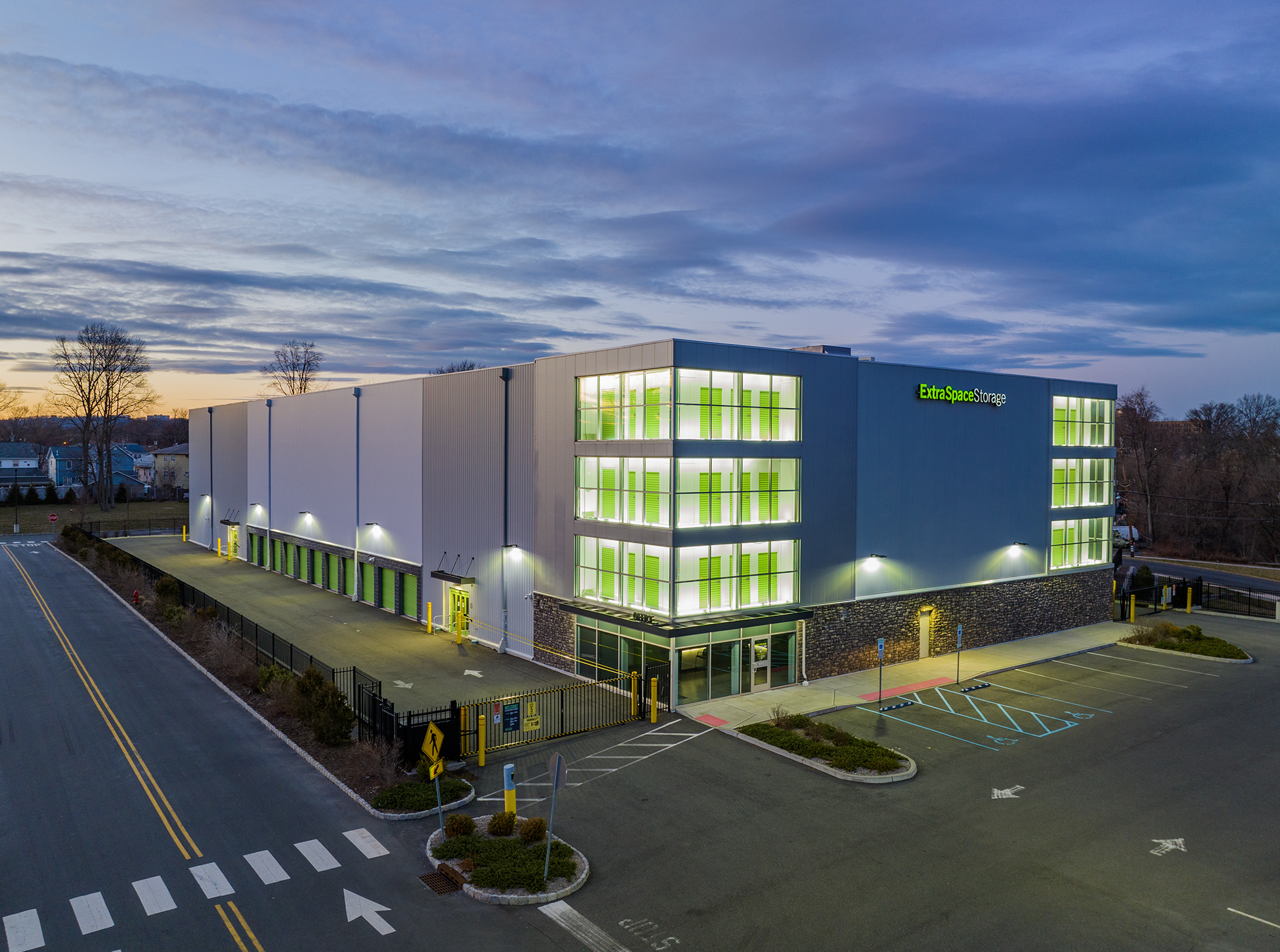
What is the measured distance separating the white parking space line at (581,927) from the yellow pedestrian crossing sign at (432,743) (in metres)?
3.85

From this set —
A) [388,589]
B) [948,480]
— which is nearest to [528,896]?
[948,480]

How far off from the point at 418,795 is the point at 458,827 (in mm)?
2218

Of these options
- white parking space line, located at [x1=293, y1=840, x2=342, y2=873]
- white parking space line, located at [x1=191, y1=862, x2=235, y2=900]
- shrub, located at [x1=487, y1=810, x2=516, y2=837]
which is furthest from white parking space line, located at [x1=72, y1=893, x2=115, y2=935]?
shrub, located at [x1=487, y1=810, x2=516, y2=837]

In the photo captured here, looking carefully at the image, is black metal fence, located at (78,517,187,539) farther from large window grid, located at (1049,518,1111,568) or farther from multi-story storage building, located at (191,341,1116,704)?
large window grid, located at (1049,518,1111,568)

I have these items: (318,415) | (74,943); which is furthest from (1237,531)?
(74,943)

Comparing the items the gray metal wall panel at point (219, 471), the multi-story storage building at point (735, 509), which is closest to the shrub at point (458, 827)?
the multi-story storage building at point (735, 509)

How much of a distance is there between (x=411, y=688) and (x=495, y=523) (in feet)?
A: 26.3

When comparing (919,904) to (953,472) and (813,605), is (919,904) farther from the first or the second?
(953,472)

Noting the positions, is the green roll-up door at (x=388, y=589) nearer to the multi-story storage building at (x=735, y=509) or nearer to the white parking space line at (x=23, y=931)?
the multi-story storage building at (x=735, y=509)

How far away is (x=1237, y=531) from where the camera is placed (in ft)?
259

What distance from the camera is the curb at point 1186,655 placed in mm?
31156

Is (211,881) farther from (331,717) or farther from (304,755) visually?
(331,717)

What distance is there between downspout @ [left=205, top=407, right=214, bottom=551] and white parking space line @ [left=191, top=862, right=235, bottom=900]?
5585 cm

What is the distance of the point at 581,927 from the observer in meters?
12.9
